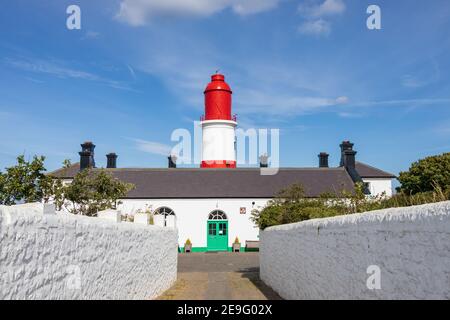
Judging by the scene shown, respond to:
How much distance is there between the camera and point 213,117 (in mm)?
41000

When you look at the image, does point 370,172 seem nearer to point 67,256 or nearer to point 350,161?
point 350,161

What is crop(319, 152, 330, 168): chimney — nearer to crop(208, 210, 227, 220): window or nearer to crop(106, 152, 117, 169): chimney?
crop(208, 210, 227, 220): window

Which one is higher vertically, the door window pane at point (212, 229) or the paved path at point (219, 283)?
the door window pane at point (212, 229)

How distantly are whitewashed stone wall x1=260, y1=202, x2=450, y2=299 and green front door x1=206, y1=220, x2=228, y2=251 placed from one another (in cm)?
2604

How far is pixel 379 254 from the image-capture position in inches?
218

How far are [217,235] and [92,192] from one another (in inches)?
750

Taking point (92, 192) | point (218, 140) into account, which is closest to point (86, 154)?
point (218, 140)

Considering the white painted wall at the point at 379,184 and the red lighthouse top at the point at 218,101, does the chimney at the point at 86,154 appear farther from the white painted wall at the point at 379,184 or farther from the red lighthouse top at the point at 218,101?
the white painted wall at the point at 379,184

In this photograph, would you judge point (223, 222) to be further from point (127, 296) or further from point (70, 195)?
point (127, 296)

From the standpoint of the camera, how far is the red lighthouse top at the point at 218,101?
41.1 metres

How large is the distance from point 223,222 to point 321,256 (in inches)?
1133

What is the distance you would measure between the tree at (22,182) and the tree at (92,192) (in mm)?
2766

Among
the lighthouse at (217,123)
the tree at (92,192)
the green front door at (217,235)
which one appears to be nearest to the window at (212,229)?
the green front door at (217,235)
